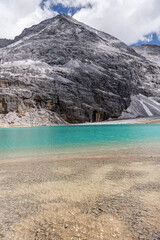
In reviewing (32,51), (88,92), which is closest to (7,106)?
(88,92)

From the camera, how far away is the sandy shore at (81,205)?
280 centimetres

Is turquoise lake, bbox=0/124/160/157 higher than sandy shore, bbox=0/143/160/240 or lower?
lower

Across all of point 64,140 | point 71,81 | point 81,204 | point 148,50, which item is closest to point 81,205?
point 81,204


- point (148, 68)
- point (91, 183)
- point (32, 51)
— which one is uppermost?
point (32, 51)

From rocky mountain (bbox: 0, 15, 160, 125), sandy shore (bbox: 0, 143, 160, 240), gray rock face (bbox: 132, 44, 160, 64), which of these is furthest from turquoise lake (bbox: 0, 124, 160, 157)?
gray rock face (bbox: 132, 44, 160, 64)

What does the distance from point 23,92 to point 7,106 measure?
9347mm

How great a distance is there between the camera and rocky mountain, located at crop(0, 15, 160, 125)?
238 feet

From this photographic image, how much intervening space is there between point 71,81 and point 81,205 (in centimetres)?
8310

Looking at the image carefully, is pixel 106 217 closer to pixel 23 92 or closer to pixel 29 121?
pixel 29 121

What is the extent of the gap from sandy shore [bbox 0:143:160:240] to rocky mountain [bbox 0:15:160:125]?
65452 mm

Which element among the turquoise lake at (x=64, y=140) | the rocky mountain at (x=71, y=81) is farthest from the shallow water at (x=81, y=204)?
the rocky mountain at (x=71, y=81)

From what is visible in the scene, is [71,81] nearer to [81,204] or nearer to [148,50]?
[81,204]

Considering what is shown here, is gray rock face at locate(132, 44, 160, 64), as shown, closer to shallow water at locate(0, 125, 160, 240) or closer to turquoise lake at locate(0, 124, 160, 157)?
turquoise lake at locate(0, 124, 160, 157)

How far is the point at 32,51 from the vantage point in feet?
327
